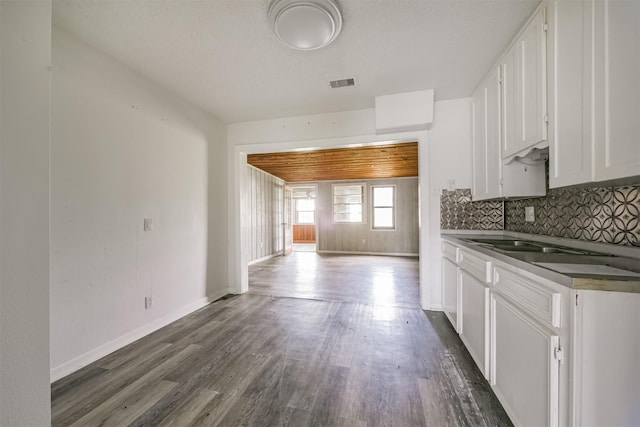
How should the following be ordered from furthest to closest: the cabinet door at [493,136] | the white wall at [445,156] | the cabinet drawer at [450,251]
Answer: the white wall at [445,156] → the cabinet drawer at [450,251] → the cabinet door at [493,136]

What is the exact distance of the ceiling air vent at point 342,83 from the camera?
8.13ft

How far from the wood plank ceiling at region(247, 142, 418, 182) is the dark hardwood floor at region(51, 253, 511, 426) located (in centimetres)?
279

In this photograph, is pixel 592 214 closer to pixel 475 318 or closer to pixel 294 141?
pixel 475 318

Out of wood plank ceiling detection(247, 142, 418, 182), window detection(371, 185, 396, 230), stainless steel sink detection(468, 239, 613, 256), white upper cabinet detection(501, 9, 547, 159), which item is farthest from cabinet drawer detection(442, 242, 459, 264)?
window detection(371, 185, 396, 230)

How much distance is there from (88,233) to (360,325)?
2.56 metres

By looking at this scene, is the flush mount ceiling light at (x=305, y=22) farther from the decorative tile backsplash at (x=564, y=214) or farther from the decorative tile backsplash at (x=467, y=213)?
the decorative tile backsplash at (x=467, y=213)

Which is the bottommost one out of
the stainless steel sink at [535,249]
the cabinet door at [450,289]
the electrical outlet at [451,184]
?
the cabinet door at [450,289]

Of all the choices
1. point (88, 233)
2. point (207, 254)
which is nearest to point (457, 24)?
point (88, 233)

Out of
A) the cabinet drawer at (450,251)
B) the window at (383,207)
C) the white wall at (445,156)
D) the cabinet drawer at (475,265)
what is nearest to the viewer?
the cabinet drawer at (475,265)

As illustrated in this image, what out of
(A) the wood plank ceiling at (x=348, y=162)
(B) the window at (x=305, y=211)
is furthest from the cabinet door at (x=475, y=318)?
(B) the window at (x=305, y=211)

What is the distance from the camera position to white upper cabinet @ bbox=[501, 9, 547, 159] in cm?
150

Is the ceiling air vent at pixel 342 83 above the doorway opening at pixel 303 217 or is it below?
above

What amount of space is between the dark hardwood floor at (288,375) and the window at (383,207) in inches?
186

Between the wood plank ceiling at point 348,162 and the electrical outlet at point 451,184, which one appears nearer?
the electrical outlet at point 451,184
